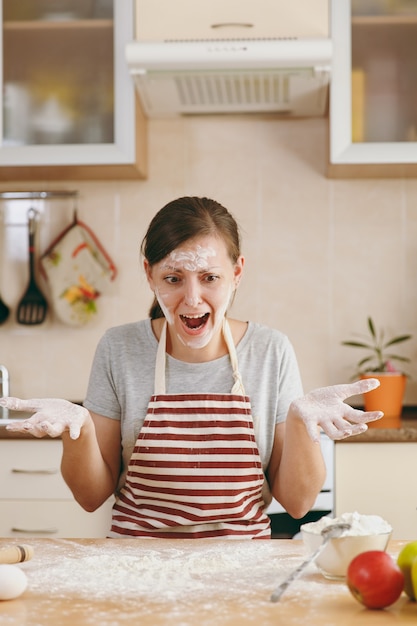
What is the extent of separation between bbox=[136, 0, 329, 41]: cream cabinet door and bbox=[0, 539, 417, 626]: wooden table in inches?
65.7

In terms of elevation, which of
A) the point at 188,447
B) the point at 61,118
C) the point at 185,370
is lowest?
the point at 188,447

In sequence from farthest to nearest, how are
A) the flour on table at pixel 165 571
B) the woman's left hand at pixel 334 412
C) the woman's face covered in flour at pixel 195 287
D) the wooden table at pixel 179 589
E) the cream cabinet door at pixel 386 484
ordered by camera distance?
the cream cabinet door at pixel 386 484, the woman's face covered in flour at pixel 195 287, the woman's left hand at pixel 334 412, the flour on table at pixel 165 571, the wooden table at pixel 179 589

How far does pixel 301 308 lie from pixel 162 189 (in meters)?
0.63

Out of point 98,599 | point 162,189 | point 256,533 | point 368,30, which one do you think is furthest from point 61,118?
point 98,599

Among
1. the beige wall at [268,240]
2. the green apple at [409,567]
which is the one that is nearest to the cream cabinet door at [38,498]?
the beige wall at [268,240]

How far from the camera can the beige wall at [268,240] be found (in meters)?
2.90

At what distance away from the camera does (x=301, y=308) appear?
2.92m

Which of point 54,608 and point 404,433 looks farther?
point 404,433

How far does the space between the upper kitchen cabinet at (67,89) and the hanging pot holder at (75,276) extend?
0.29 meters

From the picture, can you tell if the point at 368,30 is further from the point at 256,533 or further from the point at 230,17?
the point at 256,533

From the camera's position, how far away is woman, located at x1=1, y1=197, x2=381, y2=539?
62.0 inches

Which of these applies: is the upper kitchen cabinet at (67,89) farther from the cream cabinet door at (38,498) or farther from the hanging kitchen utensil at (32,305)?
the cream cabinet door at (38,498)

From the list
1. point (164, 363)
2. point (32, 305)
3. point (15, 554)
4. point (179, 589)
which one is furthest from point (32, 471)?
point (179, 589)

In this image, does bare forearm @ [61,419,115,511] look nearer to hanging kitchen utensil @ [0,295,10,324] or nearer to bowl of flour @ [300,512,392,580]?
bowl of flour @ [300,512,392,580]
